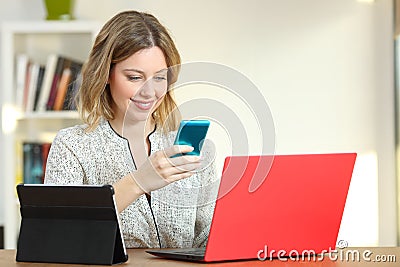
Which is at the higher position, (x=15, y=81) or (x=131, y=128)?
(x=15, y=81)

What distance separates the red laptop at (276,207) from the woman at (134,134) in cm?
28

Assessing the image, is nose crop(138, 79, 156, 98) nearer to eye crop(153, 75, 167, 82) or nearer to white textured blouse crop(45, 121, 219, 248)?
eye crop(153, 75, 167, 82)

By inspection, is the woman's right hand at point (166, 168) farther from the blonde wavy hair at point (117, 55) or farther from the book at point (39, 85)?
the book at point (39, 85)

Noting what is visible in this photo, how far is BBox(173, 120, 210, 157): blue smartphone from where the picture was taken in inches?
64.9

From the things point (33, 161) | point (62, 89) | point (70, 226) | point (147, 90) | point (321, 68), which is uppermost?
point (321, 68)

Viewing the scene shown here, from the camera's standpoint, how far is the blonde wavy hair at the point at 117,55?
2.07 metres

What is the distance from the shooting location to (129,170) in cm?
215

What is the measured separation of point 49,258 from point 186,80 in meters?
0.49

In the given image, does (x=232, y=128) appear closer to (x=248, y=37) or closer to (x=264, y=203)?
(x=264, y=203)

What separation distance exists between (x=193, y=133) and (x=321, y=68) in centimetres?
238

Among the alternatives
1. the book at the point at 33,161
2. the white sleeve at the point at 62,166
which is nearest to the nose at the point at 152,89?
the white sleeve at the point at 62,166

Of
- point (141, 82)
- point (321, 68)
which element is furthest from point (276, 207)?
point (321, 68)

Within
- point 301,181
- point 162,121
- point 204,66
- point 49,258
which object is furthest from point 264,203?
point 162,121

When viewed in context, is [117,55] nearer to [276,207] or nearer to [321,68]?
[276,207]
